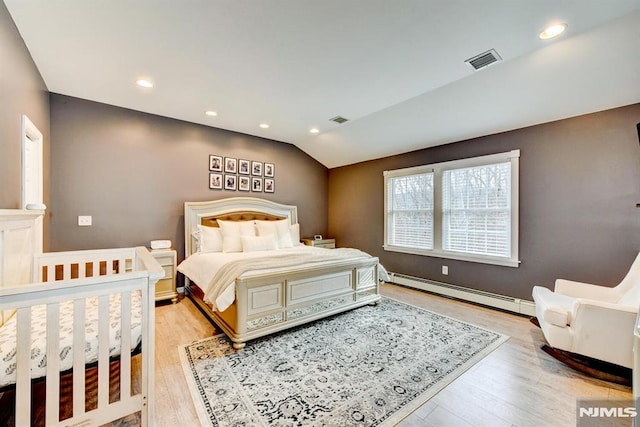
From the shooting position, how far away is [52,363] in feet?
4.11

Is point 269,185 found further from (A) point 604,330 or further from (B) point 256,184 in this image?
(A) point 604,330

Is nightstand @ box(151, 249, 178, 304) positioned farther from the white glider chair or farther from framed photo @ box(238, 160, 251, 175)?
the white glider chair

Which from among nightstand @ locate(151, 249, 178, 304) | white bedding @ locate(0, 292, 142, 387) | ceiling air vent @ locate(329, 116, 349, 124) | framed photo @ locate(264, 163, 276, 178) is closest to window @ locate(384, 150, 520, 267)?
ceiling air vent @ locate(329, 116, 349, 124)

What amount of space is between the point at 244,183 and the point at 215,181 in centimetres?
51

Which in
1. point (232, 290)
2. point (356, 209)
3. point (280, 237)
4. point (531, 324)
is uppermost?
point (356, 209)

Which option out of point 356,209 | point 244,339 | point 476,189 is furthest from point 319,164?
point 244,339

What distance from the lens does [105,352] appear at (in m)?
1.36

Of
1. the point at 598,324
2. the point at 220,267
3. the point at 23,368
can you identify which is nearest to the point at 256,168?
the point at 220,267

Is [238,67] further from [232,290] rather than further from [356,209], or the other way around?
[356,209]

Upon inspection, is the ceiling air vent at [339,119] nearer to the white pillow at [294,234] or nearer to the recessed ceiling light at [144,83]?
the white pillow at [294,234]

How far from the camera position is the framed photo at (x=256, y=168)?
4873mm

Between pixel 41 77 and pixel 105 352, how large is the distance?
3153 millimetres

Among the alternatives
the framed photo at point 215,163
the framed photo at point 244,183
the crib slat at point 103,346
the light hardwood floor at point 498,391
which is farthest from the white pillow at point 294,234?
the crib slat at point 103,346

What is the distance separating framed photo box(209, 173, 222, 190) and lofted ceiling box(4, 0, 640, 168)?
1036 millimetres
